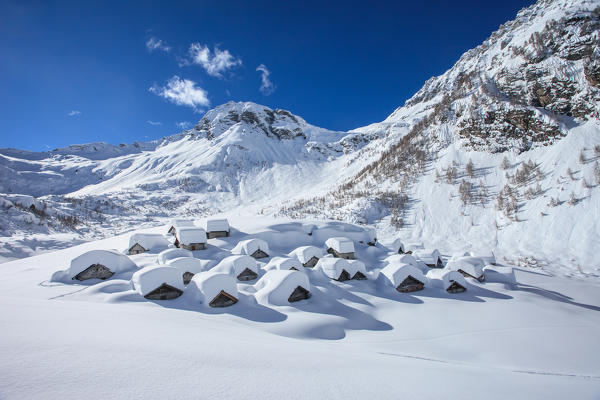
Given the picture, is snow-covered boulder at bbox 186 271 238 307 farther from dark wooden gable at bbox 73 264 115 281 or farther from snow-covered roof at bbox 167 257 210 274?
dark wooden gable at bbox 73 264 115 281

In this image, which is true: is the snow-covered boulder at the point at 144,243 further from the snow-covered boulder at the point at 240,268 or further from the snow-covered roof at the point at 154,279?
the snow-covered roof at the point at 154,279

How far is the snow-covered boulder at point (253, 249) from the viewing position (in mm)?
28422

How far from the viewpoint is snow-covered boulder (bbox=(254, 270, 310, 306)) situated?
1709 cm

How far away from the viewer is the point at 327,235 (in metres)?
36.8

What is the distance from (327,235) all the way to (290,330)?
23913mm

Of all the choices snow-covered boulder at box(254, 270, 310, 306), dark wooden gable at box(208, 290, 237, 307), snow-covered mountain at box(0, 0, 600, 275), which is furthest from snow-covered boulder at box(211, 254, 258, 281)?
snow-covered mountain at box(0, 0, 600, 275)

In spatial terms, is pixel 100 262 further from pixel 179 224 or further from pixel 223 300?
pixel 179 224

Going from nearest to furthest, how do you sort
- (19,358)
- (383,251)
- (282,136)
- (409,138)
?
(19,358) < (383,251) < (409,138) < (282,136)

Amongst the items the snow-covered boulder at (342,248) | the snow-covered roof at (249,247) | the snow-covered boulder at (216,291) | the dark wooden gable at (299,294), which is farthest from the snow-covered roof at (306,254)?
the snow-covered boulder at (216,291)

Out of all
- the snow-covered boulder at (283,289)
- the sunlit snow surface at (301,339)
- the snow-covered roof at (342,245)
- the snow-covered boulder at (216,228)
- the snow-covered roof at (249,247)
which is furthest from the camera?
the snow-covered boulder at (216,228)

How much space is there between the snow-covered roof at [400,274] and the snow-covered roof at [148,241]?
82.1 feet

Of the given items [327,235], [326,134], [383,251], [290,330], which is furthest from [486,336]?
[326,134]

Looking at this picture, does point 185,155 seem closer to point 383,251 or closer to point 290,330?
point 383,251

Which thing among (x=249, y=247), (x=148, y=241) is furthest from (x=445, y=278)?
(x=148, y=241)
